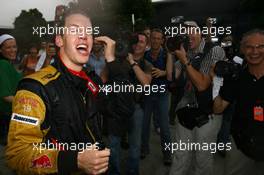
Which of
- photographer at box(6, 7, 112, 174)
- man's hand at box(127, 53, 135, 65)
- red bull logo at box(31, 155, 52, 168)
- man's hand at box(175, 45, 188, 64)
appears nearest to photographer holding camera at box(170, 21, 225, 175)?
man's hand at box(175, 45, 188, 64)

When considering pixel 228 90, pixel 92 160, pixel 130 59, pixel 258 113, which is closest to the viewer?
pixel 92 160

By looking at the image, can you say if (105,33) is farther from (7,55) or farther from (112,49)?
(7,55)

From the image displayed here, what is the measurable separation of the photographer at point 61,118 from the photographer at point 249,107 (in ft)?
4.86

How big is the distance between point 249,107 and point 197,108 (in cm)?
51

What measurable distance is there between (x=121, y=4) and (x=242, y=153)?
31049 millimetres

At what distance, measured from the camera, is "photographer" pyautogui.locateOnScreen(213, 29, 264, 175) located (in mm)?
2492

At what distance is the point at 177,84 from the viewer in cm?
387

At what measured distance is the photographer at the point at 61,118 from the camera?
1.30 m

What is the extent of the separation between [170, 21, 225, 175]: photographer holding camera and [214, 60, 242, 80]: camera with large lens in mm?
225

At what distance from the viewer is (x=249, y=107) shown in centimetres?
256

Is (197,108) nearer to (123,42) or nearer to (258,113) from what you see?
(258,113)

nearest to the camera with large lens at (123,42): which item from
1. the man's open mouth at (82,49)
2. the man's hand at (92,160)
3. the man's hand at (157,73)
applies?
the man's hand at (157,73)

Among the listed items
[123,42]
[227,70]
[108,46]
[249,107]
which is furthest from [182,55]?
[108,46]

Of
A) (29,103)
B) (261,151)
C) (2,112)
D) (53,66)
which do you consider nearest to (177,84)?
(261,151)
